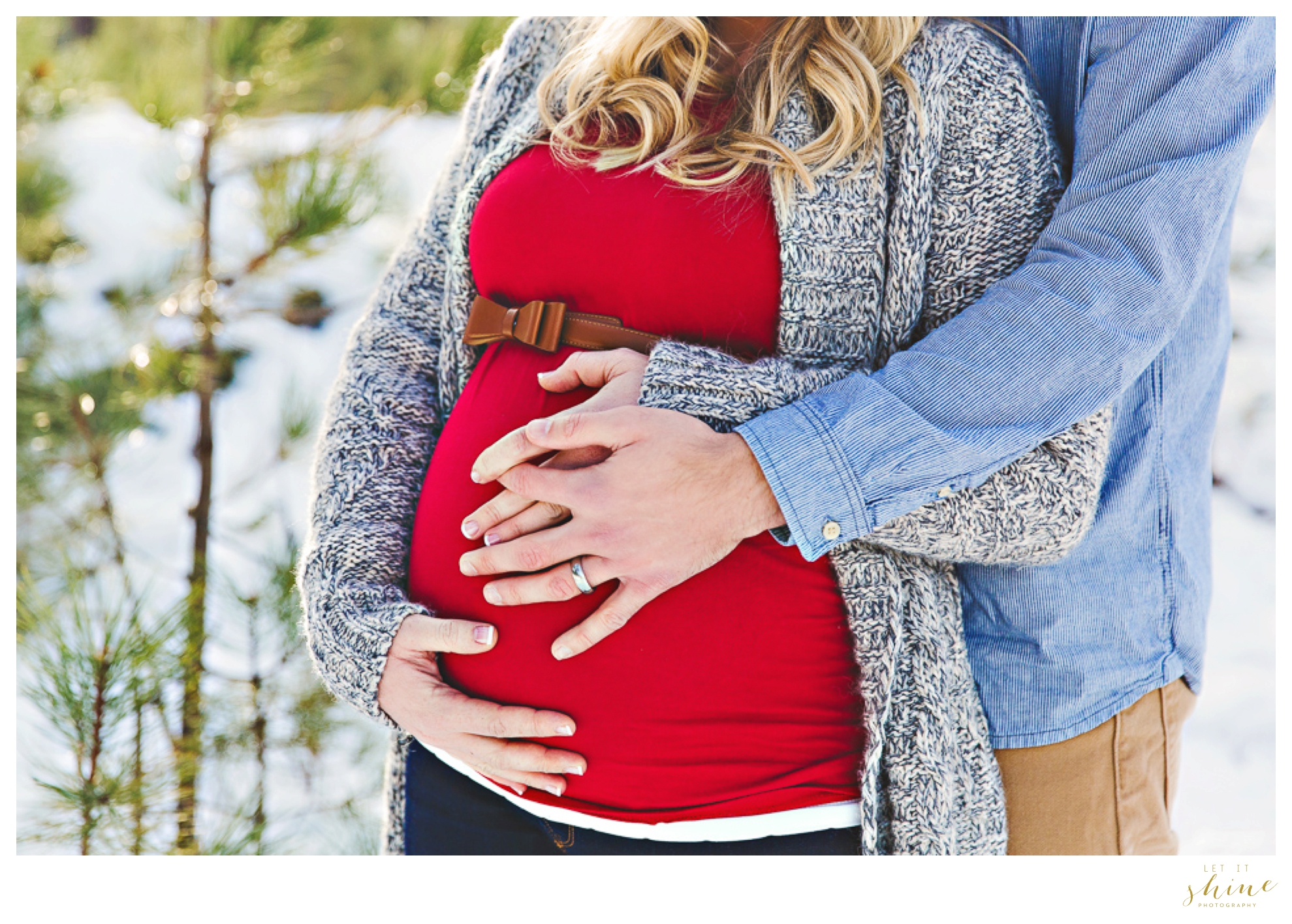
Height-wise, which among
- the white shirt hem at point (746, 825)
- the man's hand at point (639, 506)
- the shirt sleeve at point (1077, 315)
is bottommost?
the white shirt hem at point (746, 825)

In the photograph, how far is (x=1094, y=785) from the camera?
756 millimetres

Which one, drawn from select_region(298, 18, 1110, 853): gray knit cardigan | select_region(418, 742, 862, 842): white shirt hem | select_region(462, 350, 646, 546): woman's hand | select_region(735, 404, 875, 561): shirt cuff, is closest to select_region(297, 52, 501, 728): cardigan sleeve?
select_region(298, 18, 1110, 853): gray knit cardigan

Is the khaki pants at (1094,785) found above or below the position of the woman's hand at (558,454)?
below

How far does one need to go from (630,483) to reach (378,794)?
48.0 inches

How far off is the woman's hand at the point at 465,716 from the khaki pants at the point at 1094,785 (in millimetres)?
415

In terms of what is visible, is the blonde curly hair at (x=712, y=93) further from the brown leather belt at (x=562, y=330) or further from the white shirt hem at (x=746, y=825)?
the white shirt hem at (x=746, y=825)

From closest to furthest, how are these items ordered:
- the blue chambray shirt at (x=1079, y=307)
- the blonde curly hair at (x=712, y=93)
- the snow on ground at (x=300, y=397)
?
the blue chambray shirt at (x=1079, y=307), the blonde curly hair at (x=712, y=93), the snow on ground at (x=300, y=397)

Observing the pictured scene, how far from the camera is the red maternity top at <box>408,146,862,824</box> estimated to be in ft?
2.37

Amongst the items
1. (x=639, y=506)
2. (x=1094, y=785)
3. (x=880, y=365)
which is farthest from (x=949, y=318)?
(x=1094, y=785)

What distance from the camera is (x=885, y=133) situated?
759 millimetres

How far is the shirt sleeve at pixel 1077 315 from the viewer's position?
66 centimetres

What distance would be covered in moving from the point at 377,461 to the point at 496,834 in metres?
0.40

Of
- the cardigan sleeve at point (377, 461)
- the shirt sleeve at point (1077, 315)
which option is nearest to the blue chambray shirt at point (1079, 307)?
the shirt sleeve at point (1077, 315)
